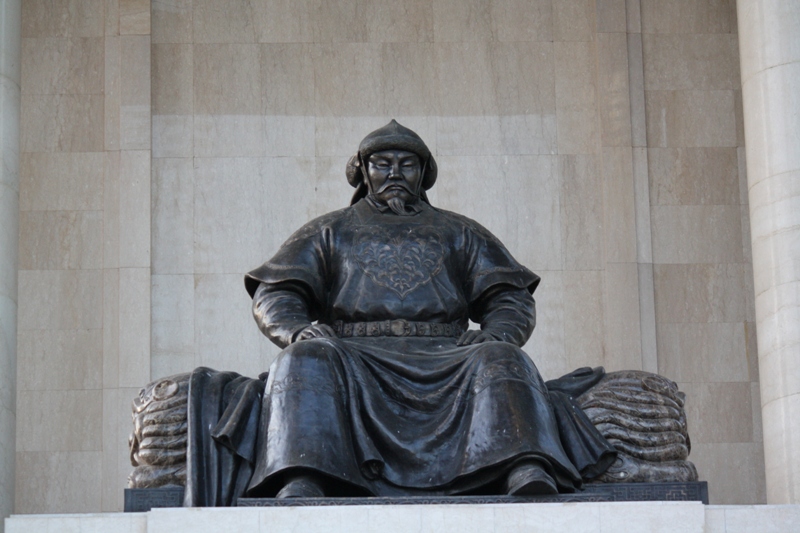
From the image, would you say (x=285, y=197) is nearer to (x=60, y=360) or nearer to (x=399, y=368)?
(x=60, y=360)

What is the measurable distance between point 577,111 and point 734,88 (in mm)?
1316

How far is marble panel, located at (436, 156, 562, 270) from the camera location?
1609 cm

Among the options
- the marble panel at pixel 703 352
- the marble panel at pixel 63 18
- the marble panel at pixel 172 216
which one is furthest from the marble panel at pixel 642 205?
the marble panel at pixel 63 18

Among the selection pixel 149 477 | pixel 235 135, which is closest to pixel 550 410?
pixel 149 477

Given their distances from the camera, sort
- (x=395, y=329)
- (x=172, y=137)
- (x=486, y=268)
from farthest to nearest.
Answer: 1. (x=172, y=137)
2. (x=486, y=268)
3. (x=395, y=329)

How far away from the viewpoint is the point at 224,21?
1647 centimetres

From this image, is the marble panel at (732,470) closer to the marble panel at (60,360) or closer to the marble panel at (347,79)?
the marble panel at (347,79)

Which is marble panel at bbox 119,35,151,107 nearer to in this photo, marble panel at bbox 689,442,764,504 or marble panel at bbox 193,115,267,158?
marble panel at bbox 193,115,267,158

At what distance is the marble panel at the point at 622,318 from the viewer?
1571 cm

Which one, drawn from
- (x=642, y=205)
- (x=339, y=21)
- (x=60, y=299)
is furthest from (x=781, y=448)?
(x=60, y=299)

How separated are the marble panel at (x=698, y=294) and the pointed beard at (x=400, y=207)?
429 cm

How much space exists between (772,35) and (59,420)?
613cm

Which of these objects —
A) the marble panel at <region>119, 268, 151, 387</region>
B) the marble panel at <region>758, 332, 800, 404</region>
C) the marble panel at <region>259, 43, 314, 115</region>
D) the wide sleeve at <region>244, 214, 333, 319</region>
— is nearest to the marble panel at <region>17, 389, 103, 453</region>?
the marble panel at <region>119, 268, 151, 387</region>

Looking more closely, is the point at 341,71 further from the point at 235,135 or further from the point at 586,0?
the point at 586,0
